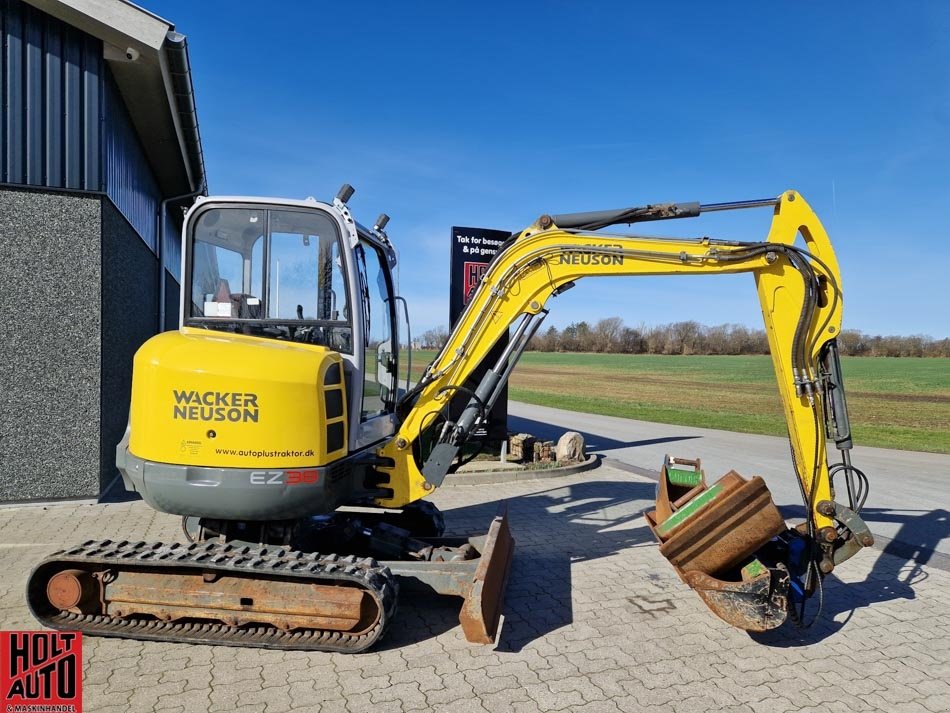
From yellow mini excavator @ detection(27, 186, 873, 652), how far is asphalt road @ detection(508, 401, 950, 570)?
3713 millimetres

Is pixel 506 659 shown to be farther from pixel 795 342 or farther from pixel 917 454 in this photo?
pixel 917 454

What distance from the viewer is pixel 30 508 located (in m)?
7.74

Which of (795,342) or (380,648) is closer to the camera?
(380,648)

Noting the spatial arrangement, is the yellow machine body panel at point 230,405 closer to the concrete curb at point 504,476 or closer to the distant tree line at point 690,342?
the concrete curb at point 504,476

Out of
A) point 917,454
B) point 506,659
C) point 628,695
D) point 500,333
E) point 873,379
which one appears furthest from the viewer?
point 873,379

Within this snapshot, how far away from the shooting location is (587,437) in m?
17.0

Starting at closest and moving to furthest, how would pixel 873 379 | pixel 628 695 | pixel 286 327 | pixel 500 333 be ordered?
pixel 628 695 → pixel 286 327 → pixel 500 333 → pixel 873 379

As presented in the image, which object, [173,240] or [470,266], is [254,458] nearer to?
[470,266]

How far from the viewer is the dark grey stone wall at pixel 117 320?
827 centimetres

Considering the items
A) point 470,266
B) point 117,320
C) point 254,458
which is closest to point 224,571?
point 254,458

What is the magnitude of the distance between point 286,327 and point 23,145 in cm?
526

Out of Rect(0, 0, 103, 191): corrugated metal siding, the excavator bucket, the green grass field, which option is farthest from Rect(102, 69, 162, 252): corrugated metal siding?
the excavator bucket

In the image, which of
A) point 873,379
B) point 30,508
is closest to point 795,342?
point 30,508

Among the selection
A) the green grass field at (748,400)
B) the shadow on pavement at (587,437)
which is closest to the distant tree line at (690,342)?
the green grass field at (748,400)
